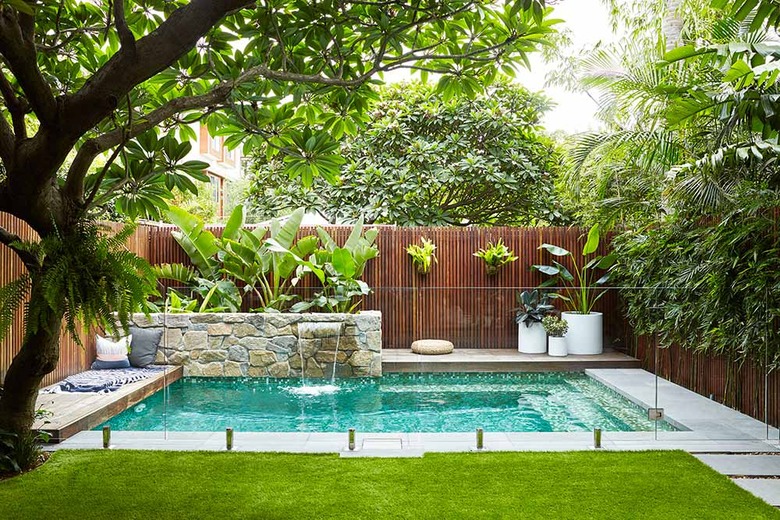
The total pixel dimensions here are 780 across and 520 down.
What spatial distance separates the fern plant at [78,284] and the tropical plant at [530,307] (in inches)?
125

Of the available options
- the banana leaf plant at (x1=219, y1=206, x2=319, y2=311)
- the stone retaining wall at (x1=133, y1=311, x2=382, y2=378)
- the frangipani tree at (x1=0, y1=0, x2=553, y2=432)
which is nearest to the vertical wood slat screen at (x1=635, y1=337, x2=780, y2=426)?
the stone retaining wall at (x1=133, y1=311, x2=382, y2=378)

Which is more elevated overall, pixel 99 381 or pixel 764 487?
pixel 99 381

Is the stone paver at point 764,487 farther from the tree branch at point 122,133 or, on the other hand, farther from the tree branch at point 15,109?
the tree branch at point 15,109

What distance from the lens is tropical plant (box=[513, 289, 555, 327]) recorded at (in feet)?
18.0

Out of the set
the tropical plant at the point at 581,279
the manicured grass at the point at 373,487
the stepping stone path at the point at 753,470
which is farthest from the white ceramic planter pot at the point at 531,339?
the stepping stone path at the point at 753,470

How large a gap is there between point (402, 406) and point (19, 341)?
12.2ft

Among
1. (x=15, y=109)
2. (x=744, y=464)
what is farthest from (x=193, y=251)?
(x=744, y=464)

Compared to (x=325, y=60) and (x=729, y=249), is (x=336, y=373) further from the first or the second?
(x=729, y=249)

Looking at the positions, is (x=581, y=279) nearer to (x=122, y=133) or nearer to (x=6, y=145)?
(x=122, y=133)

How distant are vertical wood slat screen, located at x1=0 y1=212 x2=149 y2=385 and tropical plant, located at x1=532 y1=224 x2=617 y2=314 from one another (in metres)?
3.83

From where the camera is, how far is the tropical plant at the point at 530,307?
18.0ft

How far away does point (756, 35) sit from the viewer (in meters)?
4.68

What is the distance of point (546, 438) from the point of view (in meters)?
4.93

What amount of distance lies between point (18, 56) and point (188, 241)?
6820 mm
